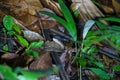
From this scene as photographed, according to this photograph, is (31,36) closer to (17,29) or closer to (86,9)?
(17,29)

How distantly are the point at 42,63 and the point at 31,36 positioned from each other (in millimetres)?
240

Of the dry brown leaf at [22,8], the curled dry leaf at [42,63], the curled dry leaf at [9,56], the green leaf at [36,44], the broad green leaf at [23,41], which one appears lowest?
the curled dry leaf at [42,63]

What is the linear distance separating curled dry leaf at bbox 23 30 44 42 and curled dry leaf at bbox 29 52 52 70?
0.52ft

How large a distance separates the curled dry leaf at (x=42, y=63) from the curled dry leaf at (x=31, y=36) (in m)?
0.16

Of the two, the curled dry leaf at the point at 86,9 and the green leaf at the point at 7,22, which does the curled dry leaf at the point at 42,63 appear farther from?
the curled dry leaf at the point at 86,9

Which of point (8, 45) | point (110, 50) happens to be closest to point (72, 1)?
point (110, 50)

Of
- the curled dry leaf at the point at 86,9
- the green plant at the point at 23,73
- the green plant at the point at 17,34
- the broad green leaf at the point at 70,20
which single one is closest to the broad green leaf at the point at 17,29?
the green plant at the point at 17,34

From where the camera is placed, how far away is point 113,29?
153 cm

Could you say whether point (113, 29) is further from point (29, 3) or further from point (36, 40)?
point (29, 3)

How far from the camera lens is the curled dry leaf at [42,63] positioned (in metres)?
1.35

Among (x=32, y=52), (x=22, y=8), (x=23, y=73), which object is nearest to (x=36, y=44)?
(x=32, y=52)


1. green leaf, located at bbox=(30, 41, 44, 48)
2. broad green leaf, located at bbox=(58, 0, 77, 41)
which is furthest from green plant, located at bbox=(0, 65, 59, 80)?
broad green leaf, located at bbox=(58, 0, 77, 41)

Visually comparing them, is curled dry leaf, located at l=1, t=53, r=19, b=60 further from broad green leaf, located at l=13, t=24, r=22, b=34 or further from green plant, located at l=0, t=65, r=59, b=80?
green plant, located at l=0, t=65, r=59, b=80

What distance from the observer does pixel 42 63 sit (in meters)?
1.38
